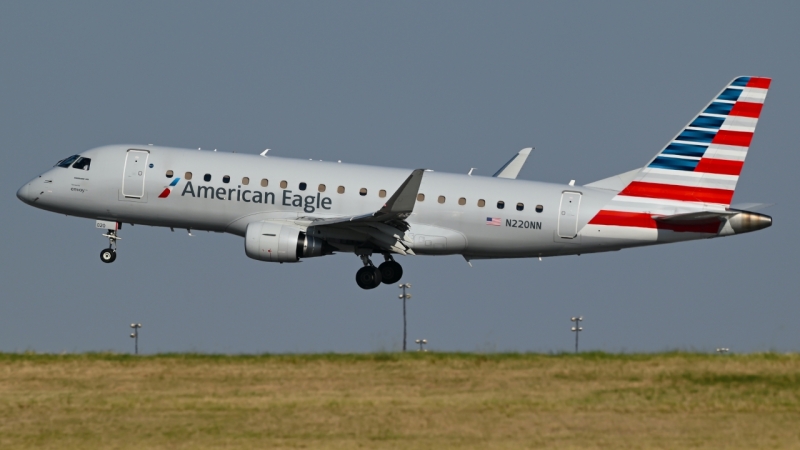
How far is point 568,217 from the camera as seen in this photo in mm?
40094

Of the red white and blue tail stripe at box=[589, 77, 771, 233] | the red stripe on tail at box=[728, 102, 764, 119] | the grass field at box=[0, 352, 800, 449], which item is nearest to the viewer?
the grass field at box=[0, 352, 800, 449]

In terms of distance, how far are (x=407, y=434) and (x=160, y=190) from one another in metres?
19.9

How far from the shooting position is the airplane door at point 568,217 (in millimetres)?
40062

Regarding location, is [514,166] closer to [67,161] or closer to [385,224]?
[385,224]

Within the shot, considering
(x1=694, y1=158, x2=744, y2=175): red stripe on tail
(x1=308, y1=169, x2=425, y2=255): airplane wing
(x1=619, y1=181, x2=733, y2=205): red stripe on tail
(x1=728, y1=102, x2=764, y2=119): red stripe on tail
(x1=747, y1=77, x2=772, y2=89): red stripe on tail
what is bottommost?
(x1=308, y1=169, x2=425, y2=255): airplane wing

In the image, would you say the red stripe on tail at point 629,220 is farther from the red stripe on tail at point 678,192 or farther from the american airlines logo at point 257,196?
the american airlines logo at point 257,196

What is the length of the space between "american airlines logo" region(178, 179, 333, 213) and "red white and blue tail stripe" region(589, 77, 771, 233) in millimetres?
9191

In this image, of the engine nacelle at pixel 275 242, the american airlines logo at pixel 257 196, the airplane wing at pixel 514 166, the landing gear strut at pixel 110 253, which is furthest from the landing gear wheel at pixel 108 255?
the airplane wing at pixel 514 166

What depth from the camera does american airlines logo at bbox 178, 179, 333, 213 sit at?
39.9 meters

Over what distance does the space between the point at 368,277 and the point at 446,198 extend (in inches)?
151

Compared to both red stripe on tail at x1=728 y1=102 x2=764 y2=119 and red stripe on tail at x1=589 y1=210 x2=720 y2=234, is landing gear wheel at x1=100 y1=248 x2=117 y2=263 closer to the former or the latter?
red stripe on tail at x1=589 y1=210 x2=720 y2=234

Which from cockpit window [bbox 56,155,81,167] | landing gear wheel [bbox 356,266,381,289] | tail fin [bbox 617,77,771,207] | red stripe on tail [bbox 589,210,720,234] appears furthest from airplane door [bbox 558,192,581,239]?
cockpit window [bbox 56,155,81,167]

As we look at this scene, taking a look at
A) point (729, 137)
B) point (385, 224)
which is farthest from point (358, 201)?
point (729, 137)

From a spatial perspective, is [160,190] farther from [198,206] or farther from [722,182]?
[722,182]
